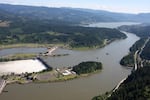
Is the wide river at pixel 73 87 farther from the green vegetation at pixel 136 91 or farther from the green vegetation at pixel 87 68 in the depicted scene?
the green vegetation at pixel 136 91

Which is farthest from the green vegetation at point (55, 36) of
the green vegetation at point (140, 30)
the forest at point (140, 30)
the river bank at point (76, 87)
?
the river bank at point (76, 87)

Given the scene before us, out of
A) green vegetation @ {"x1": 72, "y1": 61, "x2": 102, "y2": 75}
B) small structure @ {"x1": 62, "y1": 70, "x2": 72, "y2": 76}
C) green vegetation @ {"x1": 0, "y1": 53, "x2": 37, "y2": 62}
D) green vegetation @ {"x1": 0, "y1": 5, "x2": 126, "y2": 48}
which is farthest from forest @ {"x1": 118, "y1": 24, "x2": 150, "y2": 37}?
small structure @ {"x1": 62, "y1": 70, "x2": 72, "y2": 76}

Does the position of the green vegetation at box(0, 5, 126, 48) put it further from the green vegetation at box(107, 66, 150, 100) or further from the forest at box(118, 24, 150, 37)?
the green vegetation at box(107, 66, 150, 100)

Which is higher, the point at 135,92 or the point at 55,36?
the point at 135,92

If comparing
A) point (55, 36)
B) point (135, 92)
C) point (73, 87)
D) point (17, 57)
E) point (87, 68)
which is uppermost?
point (135, 92)

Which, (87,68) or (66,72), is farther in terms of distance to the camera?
(87,68)

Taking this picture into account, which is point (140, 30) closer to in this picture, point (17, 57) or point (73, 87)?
point (17, 57)

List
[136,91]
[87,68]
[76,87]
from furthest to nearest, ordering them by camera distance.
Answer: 1. [87,68]
2. [76,87]
3. [136,91]

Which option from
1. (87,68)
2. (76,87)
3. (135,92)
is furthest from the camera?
(87,68)

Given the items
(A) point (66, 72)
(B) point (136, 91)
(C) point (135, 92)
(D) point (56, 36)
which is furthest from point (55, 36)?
(C) point (135, 92)

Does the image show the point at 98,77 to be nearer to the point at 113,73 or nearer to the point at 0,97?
the point at 113,73

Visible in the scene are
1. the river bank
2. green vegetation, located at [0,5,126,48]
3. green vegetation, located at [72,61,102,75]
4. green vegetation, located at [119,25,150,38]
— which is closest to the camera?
the river bank

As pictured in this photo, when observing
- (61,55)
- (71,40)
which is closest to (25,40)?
(71,40)
